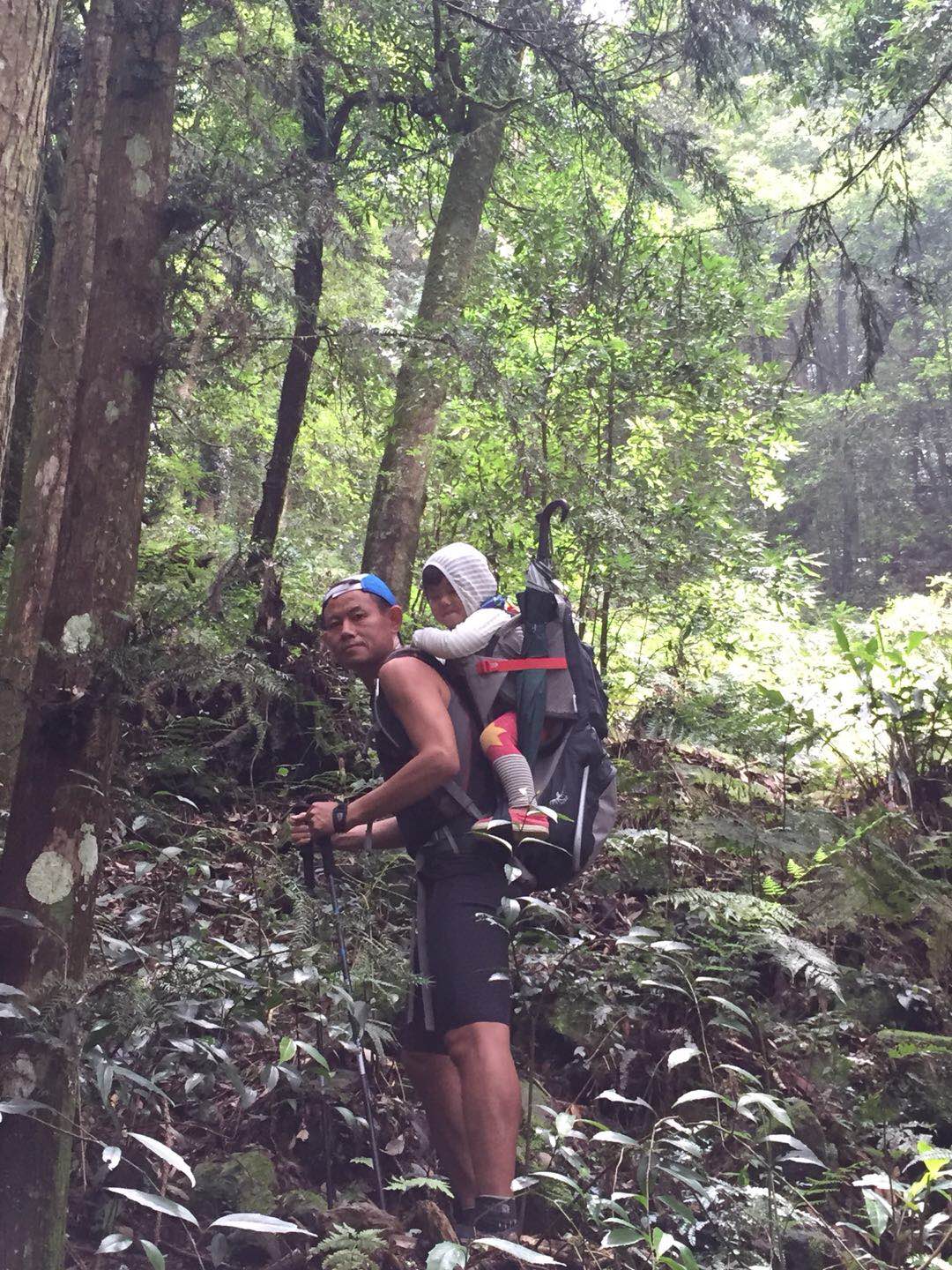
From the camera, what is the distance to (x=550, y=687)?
11.2 feet

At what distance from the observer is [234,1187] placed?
314cm

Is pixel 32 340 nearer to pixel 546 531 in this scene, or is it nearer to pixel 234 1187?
pixel 546 531

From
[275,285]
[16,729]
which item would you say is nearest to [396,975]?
[16,729]

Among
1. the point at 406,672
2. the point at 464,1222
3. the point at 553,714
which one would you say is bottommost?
the point at 464,1222

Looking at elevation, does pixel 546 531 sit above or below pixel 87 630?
above

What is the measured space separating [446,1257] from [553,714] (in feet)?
5.54

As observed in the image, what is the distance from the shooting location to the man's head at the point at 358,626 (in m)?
3.72

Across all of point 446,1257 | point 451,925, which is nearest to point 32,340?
point 451,925

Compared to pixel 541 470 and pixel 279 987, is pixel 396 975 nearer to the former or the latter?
pixel 279 987

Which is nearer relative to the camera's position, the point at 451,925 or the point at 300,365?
the point at 451,925

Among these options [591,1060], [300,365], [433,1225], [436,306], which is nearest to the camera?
[433,1225]

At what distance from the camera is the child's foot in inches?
123

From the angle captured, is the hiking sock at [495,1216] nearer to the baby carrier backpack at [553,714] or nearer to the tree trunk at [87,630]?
the baby carrier backpack at [553,714]

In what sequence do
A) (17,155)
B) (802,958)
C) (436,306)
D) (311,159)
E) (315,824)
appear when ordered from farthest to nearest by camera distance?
Answer: 1. (436,306)
2. (311,159)
3. (802,958)
4. (315,824)
5. (17,155)
